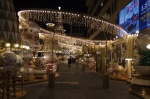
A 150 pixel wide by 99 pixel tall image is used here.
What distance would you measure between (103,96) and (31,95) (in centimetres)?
341

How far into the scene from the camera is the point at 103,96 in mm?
13016

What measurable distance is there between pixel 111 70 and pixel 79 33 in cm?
9607

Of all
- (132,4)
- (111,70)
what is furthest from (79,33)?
(111,70)

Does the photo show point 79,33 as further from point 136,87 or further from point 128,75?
point 136,87

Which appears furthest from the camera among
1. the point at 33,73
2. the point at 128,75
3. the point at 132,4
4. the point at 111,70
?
the point at 132,4

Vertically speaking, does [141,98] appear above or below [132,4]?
below

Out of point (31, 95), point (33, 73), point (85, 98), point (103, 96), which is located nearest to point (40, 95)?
point (31, 95)

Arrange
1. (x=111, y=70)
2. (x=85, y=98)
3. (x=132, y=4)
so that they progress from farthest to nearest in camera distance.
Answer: (x=132, y=4)
(x=111, y=70)
(x=85, y=98)

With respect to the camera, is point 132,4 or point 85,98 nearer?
point 85,98

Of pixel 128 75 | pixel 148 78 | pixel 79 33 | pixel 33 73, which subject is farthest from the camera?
pixel 79 33

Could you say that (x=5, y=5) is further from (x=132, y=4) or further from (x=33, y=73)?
(x=132, y=4)

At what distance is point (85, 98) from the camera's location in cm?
1232

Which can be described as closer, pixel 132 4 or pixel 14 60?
pixel 14 60

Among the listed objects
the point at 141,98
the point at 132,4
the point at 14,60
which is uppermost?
the point at 132,4
